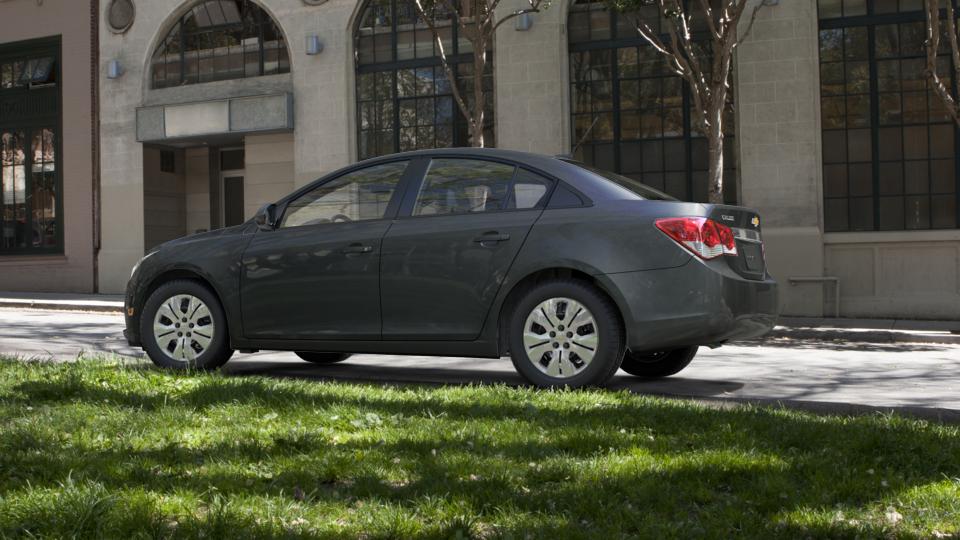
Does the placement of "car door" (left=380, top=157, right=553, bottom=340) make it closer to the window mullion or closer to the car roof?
the car roof

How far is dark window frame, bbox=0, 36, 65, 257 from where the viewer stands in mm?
24672

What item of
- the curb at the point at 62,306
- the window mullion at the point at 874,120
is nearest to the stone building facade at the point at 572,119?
the window mullion at the point at 874,120

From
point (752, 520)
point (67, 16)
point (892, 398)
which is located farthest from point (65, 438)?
point (67, 16)

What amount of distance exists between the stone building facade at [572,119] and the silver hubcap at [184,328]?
39.9 feet

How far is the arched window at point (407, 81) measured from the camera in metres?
20.4

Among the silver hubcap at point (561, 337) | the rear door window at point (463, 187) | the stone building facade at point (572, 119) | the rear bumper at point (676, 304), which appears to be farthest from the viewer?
the stone building facade at point (572, 119)

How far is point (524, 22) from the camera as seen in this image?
19.4m

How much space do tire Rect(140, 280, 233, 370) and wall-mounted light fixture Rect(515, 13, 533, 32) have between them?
42.4 feet

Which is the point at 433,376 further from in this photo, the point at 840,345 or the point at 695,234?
the point at 840,345

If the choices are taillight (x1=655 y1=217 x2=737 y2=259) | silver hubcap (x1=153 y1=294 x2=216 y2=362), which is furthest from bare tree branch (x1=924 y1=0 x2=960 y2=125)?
silver hubcap (x1=153 y1=294 x2=216 y2=362)

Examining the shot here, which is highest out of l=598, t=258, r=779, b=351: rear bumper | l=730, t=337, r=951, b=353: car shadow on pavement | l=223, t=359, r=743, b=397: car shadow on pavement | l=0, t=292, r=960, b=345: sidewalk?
l=598, t=258, r=779, b=351: rear bumper

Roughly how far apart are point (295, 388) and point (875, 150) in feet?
46.0

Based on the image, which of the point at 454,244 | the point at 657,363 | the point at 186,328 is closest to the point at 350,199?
the point at 454,244

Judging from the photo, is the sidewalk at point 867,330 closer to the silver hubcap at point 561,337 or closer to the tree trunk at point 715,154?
the tree trunk at point 715,154
